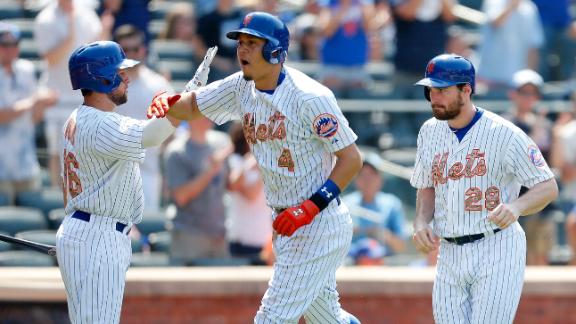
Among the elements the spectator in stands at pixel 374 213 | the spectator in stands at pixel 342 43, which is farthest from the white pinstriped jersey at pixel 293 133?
the spectator in stands at pixel 342 43

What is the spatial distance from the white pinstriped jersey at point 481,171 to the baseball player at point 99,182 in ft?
4.53

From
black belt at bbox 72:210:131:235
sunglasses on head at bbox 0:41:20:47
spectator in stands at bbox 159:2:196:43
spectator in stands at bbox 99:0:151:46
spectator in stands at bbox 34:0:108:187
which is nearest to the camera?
black belt at bbox 72:210:131:235

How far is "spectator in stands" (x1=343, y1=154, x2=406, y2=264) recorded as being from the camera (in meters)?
9.60

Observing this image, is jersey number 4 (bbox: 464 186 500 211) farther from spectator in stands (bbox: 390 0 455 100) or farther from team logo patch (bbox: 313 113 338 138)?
spectator in stands (bbox: 390 0 455 100)

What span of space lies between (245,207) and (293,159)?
3.11 m

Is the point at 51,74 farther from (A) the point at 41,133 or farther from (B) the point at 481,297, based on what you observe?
(B) the point at 481,297

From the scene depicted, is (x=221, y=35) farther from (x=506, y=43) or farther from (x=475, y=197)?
(x=475, y=197)

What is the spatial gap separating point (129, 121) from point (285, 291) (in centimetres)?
111

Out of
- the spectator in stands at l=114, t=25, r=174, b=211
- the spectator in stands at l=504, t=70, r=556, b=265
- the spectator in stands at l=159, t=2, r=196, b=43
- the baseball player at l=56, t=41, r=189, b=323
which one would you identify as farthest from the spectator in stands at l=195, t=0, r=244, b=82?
the baseball player at l=56, t=41, r=189, b=323

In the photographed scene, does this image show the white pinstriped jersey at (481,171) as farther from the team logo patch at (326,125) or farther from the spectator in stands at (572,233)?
the spectator in stands at (572,233)

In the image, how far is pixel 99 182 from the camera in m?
6.42

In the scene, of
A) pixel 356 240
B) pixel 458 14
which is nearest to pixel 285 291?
pixel 356 240

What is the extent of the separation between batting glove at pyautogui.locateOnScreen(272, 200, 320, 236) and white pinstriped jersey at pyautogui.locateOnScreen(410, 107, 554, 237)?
71 cm

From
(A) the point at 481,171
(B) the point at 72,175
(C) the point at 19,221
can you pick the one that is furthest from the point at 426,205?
(C) the point at 19,221
